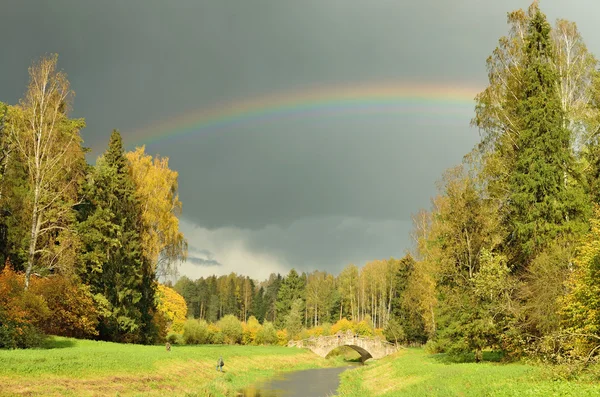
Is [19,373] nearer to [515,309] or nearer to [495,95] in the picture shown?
[515,309]

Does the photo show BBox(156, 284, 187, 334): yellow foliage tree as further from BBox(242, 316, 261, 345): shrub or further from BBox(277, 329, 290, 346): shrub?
BBox(277, 329, 290, 346): shrub

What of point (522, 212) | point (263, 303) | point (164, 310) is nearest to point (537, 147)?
point (522, 212)

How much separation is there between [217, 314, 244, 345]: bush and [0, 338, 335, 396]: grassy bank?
98.9 feet

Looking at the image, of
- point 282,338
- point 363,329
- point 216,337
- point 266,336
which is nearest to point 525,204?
point 216,337

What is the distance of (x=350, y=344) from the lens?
236 feet

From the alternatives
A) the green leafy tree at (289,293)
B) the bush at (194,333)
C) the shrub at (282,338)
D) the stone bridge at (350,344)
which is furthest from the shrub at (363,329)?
the bush at (194,333)

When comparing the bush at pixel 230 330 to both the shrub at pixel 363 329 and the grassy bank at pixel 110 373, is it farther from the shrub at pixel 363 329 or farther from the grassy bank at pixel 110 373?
the grassy bank at pixel 110 373

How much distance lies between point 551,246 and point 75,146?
40603mm

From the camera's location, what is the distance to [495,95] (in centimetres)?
4041

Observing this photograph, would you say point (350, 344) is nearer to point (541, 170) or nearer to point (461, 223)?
point (461, 223)

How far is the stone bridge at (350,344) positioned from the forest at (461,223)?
18784mm

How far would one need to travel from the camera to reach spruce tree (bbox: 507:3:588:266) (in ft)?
103

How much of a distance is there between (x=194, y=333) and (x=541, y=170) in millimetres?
49757

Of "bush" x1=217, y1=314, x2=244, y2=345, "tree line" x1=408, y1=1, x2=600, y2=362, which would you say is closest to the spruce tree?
"tree line" x1=408, y1=1, x2=600, y2=362
